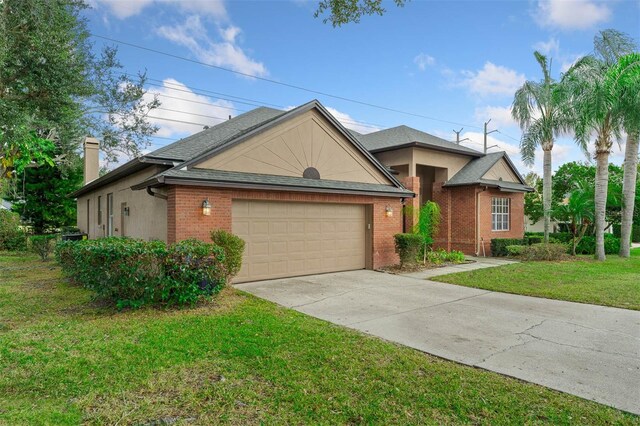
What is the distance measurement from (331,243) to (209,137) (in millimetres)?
5027

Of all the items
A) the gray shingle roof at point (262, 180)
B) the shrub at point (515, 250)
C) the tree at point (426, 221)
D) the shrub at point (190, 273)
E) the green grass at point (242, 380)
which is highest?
the gray shingle roof at point (262, 180)

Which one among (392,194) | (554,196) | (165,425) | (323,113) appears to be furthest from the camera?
(554,196)

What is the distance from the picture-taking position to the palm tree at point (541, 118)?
16719 mm

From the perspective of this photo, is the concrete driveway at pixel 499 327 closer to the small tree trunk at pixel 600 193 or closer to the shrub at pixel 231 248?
the shrub at pixel 231 248

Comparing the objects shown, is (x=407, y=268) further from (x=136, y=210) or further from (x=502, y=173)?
(x=502, y=173)

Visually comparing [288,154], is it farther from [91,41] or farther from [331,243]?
[91,41]

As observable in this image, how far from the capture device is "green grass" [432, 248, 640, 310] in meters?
8.47

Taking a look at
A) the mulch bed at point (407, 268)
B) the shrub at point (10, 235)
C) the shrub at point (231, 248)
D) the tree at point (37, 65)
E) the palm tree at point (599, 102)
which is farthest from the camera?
the shrub at point (10, 235)

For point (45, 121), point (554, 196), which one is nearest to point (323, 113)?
point (45, 121)

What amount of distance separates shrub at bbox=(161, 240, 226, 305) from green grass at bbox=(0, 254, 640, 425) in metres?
0.84

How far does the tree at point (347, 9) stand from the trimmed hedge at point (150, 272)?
4870 millimetres

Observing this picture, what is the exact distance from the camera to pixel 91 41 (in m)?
14.1

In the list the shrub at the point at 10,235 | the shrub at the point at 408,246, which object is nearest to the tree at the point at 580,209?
the shrub at the point at 408,246

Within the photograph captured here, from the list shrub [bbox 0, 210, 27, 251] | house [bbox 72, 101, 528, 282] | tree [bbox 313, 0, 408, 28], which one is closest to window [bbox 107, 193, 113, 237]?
house [bbox 72, 101, 528, 282]
